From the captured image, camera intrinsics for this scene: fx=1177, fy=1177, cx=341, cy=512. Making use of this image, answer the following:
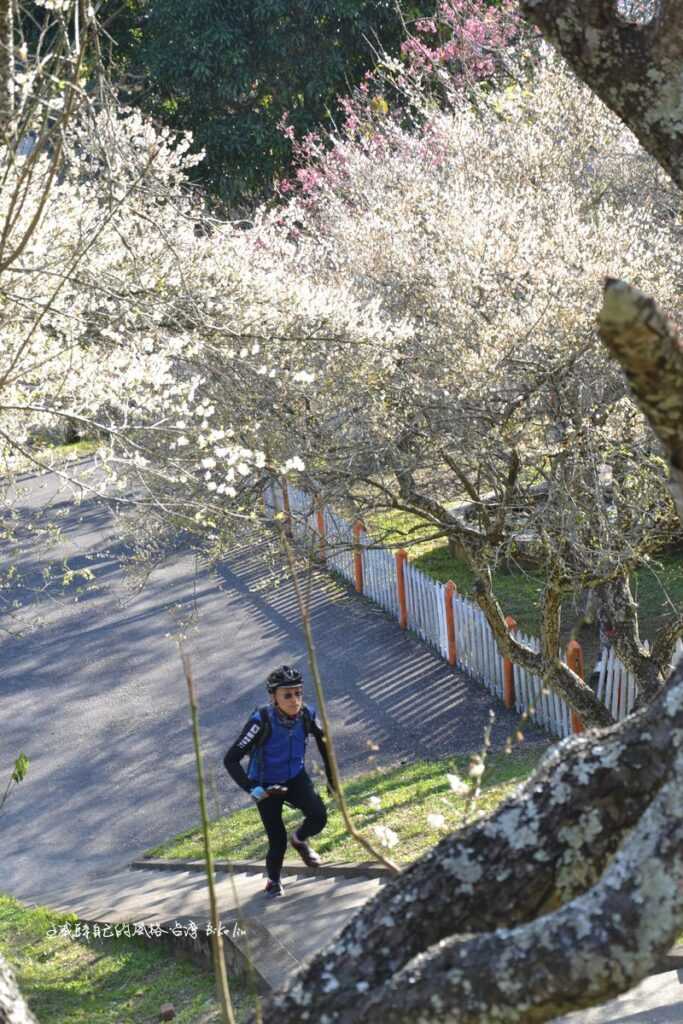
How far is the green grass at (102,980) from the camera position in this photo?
19.9 ft

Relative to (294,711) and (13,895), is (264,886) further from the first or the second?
(13,895)

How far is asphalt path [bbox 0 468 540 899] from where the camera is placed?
10891 mm

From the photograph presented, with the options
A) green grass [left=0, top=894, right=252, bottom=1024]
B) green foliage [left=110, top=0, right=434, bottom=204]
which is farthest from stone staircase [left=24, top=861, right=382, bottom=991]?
green foliage [left=110, top=0, right=434, bottom=204]

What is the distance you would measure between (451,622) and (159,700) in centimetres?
353

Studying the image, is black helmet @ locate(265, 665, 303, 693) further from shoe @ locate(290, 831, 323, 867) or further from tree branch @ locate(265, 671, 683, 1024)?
tree branch @ locate(265, 671, 683, 1024)

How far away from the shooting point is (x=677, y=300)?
9.68m

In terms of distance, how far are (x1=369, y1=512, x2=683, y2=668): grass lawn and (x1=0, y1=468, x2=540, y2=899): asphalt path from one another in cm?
117

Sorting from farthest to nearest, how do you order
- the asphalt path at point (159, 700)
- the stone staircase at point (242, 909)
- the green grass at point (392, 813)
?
the asphalt path at point (159, 700) < the green grass at point (392, 813) < the stone staircase at point (242, 909)

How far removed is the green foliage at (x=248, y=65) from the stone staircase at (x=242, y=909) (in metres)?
20.5

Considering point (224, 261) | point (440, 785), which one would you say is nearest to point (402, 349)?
point (224, 261)

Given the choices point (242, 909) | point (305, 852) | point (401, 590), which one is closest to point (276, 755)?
point (242, 909)

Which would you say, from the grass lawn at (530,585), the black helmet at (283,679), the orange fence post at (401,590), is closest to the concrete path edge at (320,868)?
the black helmet at (283,679)

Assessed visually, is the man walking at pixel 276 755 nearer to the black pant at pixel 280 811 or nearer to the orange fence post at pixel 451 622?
the black pant at pixel 280 811

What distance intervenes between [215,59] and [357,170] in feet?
22.2
